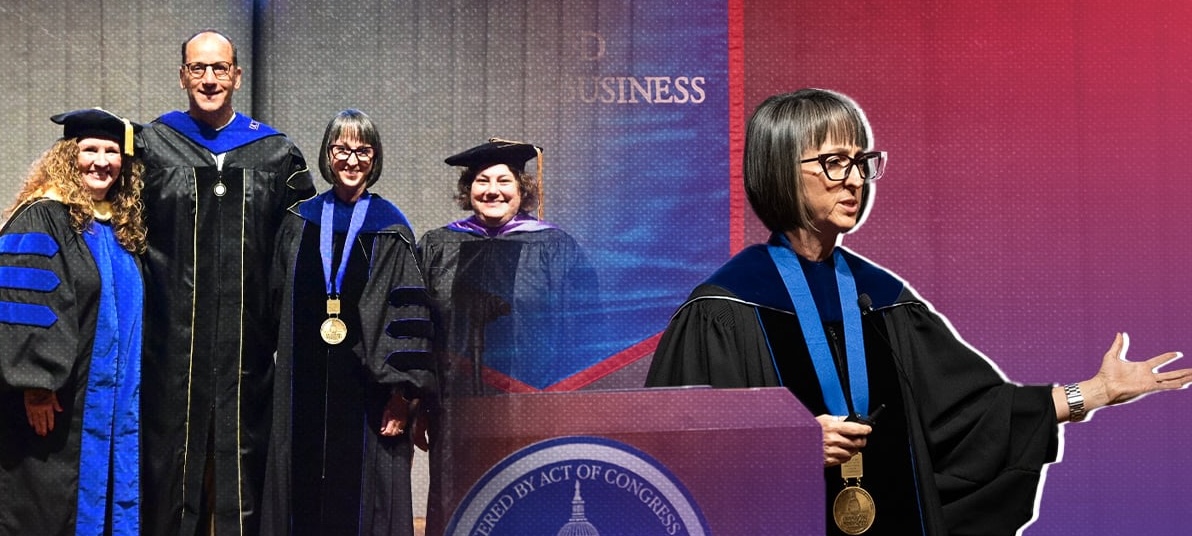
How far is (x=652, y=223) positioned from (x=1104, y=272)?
1599mm

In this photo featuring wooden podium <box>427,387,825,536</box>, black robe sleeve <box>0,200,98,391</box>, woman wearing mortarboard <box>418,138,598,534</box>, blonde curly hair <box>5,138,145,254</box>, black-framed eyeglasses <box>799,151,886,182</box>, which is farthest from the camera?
woman wearing mortarboard <box>418,138,598,534</box>

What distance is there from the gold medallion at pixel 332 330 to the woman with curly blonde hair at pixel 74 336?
0.55 m

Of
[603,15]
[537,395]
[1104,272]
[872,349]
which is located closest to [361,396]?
[603,15]

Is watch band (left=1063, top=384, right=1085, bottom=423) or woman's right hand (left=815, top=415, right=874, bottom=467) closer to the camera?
woman's right hand (left=815, top=415, right=874, bottom=467)

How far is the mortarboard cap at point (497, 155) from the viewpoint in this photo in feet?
14.0

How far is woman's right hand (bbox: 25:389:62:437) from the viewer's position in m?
3.79

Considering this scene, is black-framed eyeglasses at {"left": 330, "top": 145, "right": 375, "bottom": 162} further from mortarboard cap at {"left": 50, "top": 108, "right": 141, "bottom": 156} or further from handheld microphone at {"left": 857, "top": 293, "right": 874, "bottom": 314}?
handheld microphone at {"left": 857, "top": 293, "right": 874, "bottom": 314}

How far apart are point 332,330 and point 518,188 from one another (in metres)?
0.75

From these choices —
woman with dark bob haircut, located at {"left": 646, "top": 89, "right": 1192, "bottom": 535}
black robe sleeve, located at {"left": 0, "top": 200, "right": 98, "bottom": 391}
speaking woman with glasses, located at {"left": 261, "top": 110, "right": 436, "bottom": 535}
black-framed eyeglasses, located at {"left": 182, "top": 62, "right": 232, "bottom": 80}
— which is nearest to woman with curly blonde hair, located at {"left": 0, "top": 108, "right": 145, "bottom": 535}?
black robe sleeve, located at {"left": 0, "top": 200, "right": 98, "bottom": 391}

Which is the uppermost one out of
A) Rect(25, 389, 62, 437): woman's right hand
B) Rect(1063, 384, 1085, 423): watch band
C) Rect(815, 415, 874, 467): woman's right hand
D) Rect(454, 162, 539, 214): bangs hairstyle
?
Rect(454, 162, 539, 214): bangs hairstyle

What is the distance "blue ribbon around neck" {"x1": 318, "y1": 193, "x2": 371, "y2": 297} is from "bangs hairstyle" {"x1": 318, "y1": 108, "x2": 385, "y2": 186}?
0.09m

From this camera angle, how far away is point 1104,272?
4.56 metres

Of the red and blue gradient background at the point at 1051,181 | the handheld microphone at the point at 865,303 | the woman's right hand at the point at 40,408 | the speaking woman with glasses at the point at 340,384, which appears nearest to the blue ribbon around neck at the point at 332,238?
the speaking woman with glasses at the point at 340,384

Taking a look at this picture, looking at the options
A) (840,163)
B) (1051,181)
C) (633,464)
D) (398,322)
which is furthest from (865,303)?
(1051,181)
